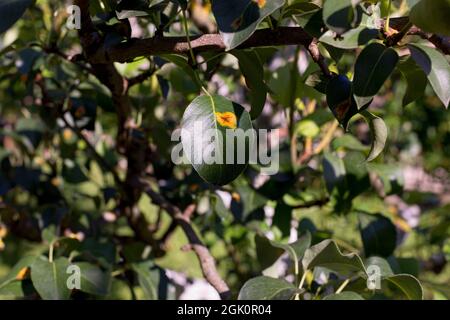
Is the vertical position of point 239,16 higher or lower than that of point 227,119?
higher

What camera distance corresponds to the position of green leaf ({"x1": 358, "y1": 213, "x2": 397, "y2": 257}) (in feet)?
3.75

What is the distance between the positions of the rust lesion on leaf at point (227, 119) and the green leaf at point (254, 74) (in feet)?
0.24

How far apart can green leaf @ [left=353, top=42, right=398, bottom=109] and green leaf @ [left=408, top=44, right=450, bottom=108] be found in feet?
0.08

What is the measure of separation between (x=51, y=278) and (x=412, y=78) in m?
0.61

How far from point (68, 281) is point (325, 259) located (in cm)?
41

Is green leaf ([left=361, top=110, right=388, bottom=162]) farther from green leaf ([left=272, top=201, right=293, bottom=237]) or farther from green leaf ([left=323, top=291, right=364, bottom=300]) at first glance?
green leaf ([left=272, top=201, right=293, bottom=237])

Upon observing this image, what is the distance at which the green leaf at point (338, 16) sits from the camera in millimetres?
590

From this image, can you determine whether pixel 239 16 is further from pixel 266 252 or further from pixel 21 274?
pixel 21 274

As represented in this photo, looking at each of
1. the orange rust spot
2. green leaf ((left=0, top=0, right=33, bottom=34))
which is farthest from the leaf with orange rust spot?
green leaf ((left=0, top=0, right=33, bottom=34))

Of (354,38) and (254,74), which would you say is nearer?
(354,38)

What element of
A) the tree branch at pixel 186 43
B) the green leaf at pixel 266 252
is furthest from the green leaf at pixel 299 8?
the green leaf at pixel 266 252

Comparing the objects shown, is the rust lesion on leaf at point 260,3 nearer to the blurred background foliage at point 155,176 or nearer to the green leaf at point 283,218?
the blurred background foliage at point 155,176

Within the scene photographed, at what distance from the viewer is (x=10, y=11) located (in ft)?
2.33

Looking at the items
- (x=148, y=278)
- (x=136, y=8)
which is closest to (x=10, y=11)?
(x=136, y=8)
